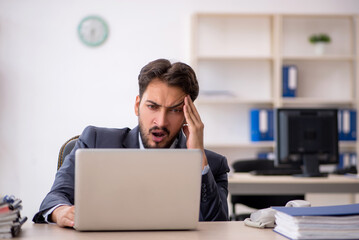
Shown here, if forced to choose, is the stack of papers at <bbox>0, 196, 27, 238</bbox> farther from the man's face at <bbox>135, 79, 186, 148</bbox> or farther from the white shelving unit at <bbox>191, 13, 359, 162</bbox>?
the white shelving unit at <bbox>191, 13, 359, 162</bbox>

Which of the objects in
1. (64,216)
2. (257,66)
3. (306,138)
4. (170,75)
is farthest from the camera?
(257,66)

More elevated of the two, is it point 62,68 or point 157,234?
point 62,68

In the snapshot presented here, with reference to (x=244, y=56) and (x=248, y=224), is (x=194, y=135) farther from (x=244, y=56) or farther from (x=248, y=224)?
(x=244, y=56)

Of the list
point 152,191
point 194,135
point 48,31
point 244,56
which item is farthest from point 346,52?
point 152,191

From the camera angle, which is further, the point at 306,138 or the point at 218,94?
the point at 218,94

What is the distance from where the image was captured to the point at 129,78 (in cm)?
480

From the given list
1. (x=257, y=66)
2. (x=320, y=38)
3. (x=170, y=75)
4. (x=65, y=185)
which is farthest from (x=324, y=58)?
(x=65, y=185)

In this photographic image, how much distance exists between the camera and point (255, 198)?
365 cm

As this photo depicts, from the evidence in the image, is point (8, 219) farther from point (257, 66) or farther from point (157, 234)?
point (257, 66)

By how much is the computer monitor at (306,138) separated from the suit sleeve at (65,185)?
6.19 feet

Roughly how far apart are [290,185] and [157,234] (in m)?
2.18

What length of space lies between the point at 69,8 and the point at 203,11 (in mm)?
1340

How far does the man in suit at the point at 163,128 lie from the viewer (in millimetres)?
1711

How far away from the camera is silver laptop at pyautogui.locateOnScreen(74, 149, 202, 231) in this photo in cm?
123
